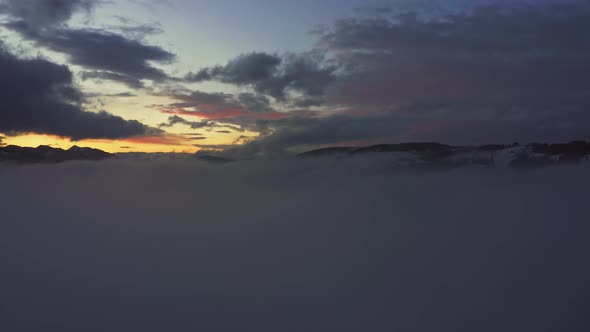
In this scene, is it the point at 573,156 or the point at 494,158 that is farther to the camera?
the point at 494,158

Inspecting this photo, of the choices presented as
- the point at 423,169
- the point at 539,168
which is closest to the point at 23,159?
the point at 423,169

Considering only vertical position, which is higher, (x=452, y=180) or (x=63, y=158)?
(x=63, y=158)

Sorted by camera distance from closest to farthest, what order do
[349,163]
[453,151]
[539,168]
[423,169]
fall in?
1. [539,168]
2. [453,151]
3. [423,169]
4. [349,163]

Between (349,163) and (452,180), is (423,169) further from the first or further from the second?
(349,163)

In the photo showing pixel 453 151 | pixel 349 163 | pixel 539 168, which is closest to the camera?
pixel 539 168

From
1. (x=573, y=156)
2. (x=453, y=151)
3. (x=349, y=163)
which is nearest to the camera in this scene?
(x=573, y=156)

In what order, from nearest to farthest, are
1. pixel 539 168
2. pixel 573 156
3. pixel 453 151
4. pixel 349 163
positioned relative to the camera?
1. pixel 573 156
2. pixel 539 168
3. pixel 453 151
4. pixel 349 163

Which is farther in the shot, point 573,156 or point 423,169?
point 423,169

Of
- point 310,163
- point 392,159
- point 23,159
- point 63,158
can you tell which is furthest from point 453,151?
point 23,159

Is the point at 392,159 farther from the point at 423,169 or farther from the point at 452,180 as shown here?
the point at 452,180
